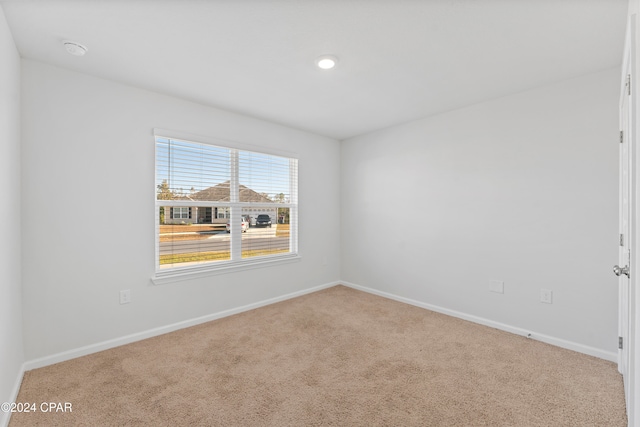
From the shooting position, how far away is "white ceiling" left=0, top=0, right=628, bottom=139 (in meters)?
1.67

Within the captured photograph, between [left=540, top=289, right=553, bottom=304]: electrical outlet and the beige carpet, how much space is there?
38 centimetres

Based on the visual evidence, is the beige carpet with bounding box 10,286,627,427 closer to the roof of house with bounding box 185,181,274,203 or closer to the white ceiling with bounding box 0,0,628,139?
the roof of house with bounding box 185,181,274,203

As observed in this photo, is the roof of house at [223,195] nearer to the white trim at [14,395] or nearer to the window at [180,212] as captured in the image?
the window at [180,212]

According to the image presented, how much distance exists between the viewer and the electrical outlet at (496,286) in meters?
2.95

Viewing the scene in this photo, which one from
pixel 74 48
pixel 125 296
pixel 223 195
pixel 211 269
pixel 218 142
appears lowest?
pixel 125 296

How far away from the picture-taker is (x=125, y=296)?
2.65 metres

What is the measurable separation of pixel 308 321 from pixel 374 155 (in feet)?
7.95

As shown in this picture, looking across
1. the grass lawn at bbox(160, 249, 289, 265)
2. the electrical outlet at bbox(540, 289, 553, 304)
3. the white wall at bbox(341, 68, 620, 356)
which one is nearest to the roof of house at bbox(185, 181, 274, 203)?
the grass lawn at bbox(160, 249, 289, 265)

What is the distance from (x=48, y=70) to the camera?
2270 millimetres

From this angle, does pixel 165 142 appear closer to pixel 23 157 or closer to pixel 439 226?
pixel 23 157

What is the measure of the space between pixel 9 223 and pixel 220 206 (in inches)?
68.4

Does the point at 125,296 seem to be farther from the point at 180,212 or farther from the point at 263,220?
the point at 263,220

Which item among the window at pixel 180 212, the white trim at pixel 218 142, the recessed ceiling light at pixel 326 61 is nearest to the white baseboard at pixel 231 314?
the window at pixel 180 212

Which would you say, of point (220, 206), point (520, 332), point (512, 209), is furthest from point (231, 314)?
point (512, 209)
